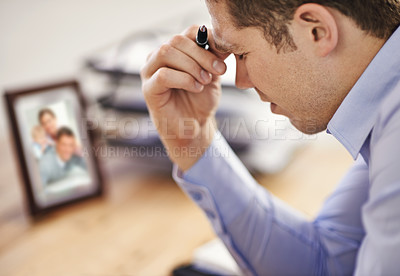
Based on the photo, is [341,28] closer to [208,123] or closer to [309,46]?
[309,46]

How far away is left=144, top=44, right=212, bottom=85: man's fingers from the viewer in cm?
94

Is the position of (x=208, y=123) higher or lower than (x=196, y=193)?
higher

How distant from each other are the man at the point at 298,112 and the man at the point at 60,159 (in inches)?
12.0

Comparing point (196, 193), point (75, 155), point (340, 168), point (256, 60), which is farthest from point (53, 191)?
point (340, 168)

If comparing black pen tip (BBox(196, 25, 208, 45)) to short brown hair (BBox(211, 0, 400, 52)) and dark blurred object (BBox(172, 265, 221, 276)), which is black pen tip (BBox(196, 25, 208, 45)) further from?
dark blurred object (BBox(172, 265, 221, 276))

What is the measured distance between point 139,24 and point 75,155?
1877mm

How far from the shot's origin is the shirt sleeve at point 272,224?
978 millimetres

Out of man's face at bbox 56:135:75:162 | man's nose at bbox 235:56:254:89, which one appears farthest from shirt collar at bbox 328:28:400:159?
man's face at bbox 56:135:75:162

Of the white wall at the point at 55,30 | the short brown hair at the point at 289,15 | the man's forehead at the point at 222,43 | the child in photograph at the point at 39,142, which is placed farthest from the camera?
the white wall at the point at 55,30

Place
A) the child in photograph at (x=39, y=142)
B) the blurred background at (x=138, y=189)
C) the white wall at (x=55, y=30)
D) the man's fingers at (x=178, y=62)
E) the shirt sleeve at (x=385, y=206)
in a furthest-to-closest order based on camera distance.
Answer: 1. the white wall at (x=55, y=30)
2. the child in photograph at (x=39, y=142)
3. the blurred background at (x=138, y=189)
4. the man's fingers at (x=178, y=62)
5. the shirt sleeve at (x=385, y=206)

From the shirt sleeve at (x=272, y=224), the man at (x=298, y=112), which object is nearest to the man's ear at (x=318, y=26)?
the man at (x=298, y=112)

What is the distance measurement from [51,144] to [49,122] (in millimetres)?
57

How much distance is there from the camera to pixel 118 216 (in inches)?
47.2

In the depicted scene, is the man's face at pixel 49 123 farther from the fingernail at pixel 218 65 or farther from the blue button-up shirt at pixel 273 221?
the fingernail at pixel 218 65
